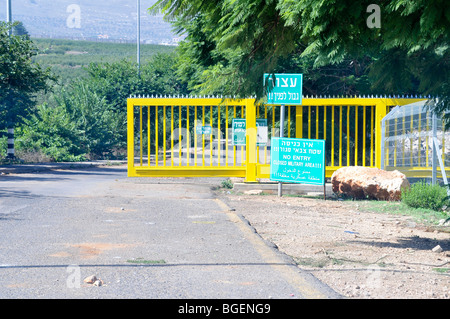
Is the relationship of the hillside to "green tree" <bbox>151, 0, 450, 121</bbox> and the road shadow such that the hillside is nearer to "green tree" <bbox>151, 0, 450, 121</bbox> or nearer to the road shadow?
"green tree" <bbox>151, 0, 450, 121</bbox>

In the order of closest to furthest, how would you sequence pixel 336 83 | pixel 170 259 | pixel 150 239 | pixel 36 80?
pixel 170 259
pixel 150 239
pixel 336 83
pixel 36 80

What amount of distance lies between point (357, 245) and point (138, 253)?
283 cm

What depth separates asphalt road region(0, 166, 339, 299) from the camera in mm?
5488

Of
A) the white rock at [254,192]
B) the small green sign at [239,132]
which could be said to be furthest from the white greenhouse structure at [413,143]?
the small green sign at [239,132]

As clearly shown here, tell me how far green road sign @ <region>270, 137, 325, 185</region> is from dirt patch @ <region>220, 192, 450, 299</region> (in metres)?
0.63

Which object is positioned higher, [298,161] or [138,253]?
[298,161]

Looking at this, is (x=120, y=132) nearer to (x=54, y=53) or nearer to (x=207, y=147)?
(x=207, y=147)

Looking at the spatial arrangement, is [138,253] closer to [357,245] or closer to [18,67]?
[357,245]

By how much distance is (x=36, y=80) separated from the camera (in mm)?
22594

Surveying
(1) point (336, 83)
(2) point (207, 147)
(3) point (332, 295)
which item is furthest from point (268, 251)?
(2) point (207, 147)

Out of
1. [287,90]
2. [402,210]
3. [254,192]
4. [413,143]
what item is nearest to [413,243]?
[402,210]

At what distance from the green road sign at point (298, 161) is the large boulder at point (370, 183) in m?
0.70

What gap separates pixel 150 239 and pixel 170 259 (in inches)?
51.2

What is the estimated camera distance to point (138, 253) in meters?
7.16
